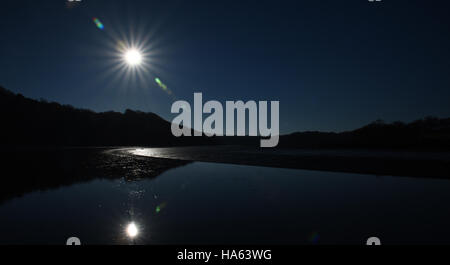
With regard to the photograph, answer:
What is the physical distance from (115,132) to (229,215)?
147602mm

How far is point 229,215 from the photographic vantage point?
648 centimetres

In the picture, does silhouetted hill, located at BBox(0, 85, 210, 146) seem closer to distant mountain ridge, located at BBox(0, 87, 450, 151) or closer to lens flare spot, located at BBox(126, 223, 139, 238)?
distant mountain ridge, located at BBox(0, 87, 450, 151)

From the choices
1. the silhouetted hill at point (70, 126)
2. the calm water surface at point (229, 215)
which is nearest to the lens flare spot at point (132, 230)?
the calm water surface at point (229, 215)

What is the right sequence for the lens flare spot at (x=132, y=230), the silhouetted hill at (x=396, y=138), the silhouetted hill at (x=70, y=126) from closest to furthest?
the lens flare spot at (x=132, y=230) < the silhouetted hill at (x=396, y=138) < the silhouetted hill at (x=70, y=126)

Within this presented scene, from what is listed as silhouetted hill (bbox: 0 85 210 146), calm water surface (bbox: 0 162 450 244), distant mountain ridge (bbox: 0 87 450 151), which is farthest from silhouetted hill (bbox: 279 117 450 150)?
silhouetted hill (bbox: 0 85 210 146)

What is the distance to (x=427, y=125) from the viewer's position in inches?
2995

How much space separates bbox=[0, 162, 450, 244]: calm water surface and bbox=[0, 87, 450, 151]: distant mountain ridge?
192 ft

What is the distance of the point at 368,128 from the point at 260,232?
3563 inches

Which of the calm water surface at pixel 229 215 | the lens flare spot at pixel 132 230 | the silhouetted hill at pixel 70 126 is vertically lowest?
the calm water surface at pixel 229 215

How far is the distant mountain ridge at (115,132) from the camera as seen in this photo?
62.9m

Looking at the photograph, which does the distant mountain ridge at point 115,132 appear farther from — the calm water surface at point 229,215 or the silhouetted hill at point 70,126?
the calm water surface at point 229,215

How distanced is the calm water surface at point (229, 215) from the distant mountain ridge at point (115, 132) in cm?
5860

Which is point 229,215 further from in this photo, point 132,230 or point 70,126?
point 70,126
